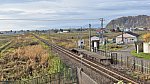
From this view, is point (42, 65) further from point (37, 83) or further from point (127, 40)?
point (127, 40)

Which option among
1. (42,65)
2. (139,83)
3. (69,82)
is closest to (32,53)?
(42,65)

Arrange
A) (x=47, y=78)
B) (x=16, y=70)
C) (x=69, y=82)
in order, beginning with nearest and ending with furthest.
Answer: (x=47, y=78), (x=69, y=82), (x=16, y=70)

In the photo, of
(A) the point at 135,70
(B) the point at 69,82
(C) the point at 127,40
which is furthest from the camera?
(C) the point at 127,40

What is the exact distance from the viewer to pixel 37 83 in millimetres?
22641

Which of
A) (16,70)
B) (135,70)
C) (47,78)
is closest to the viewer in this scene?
(47,78)

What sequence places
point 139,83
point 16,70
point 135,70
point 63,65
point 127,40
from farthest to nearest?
point 127,40
point 16,70
point 63,65
point 135,70
point 139,83

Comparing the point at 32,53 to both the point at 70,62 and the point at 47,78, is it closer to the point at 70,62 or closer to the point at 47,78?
the point at 70,62

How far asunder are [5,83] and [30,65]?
816 inches

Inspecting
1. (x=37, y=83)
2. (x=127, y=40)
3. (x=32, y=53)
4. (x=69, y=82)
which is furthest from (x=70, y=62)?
(x=127, y=40)

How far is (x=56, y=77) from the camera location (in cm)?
2470

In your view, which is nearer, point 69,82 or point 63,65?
point 69,82

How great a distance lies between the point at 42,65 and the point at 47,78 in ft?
64.0

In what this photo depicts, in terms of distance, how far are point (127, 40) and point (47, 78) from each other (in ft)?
220

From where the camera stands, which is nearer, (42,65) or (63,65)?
(63,65)
